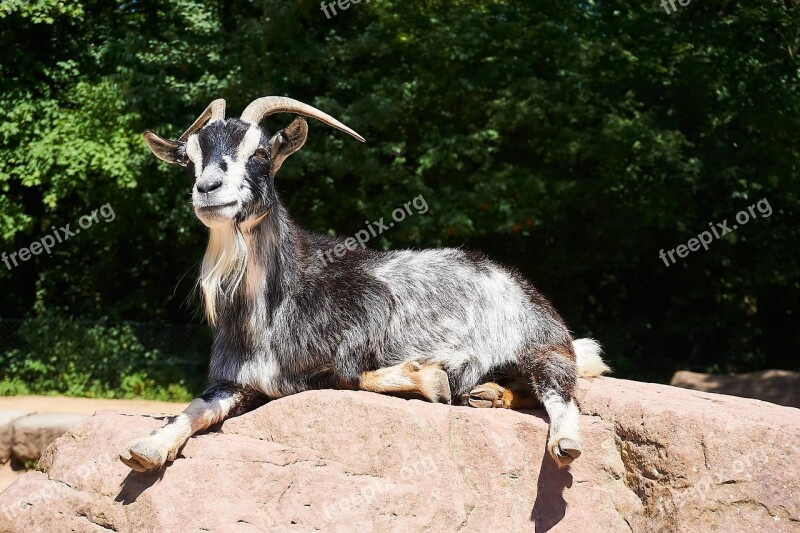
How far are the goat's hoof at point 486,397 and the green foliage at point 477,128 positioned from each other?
4.60 metres

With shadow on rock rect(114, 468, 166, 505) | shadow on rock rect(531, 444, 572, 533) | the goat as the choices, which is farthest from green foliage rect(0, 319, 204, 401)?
shadow on rock rect(531, 444, 572, 533)

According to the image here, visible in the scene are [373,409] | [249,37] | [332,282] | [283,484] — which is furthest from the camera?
[249,37]

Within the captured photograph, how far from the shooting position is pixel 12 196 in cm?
1021

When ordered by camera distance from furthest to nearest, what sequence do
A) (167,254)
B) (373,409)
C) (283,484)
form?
(167,254) < (373,409) < (283,484)

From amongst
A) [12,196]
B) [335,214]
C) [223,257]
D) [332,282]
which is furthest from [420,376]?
[12,196]

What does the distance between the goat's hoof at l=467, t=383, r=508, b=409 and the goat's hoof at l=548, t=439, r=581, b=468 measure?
61 centimetres

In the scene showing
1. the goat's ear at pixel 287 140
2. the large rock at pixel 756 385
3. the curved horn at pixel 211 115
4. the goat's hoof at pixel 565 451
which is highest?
the curved horn at pixel 211 115

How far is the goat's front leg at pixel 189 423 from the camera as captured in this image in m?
3.55

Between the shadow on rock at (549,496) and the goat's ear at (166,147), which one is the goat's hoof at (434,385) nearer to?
the shadow on rock at (549,496)

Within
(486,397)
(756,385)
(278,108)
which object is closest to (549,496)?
(486,397)

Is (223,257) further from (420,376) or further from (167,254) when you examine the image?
(167,254)

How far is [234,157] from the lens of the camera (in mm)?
3887

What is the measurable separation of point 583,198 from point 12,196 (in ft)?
22.2

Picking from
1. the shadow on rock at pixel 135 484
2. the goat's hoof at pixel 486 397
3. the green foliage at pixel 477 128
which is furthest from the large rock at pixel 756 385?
the shadow on rock at pixel 135 484
